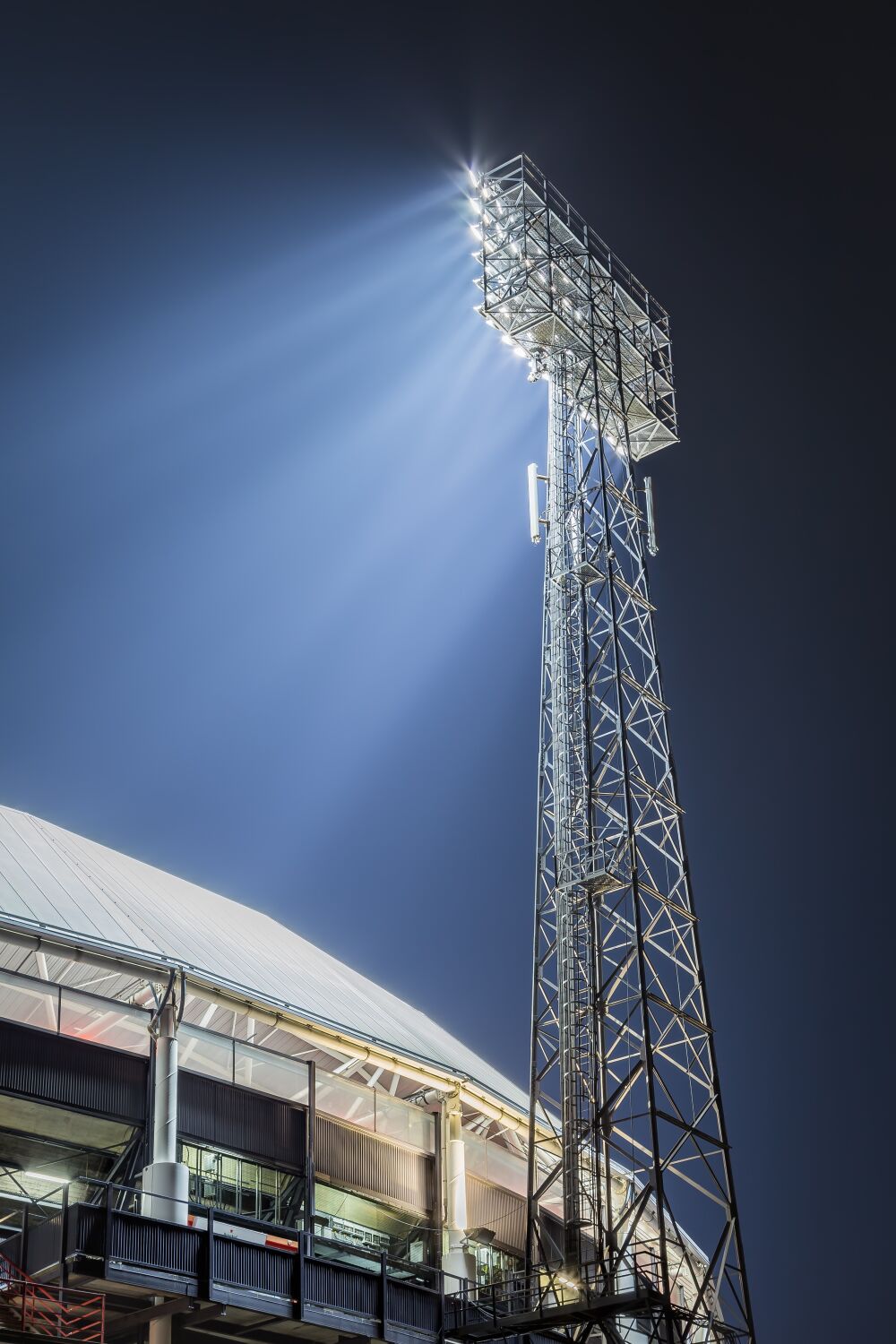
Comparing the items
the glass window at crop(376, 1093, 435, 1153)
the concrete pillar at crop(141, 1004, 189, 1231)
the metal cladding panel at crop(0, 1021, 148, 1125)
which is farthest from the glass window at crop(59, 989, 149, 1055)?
the glass window at crop(376, 1093, 435, 1153)

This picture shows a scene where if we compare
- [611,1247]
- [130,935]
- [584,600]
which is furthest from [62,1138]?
[584,600]

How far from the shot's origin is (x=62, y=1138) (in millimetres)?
43625

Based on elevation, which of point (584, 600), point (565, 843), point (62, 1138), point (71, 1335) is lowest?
point (71, 1335)

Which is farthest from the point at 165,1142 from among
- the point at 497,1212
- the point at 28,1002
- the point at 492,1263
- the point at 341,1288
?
the point at 497,1212

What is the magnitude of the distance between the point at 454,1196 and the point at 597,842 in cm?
1369

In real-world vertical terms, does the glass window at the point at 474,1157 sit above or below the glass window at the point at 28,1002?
below

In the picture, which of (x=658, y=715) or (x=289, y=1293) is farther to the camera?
(x=658, y=715)

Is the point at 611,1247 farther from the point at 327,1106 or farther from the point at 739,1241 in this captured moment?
the point at 327,1106

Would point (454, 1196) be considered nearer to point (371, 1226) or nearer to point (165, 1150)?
point (371, 1226)

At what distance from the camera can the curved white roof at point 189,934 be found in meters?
47.6

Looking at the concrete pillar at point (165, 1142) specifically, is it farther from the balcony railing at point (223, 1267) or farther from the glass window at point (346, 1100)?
the glass window at point (346, 1100)

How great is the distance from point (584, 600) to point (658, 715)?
5607mm

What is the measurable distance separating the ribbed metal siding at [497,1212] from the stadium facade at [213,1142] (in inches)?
3.9

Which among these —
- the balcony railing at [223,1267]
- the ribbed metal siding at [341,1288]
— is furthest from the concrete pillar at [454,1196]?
the ribbed metal siding at [341,1288]
